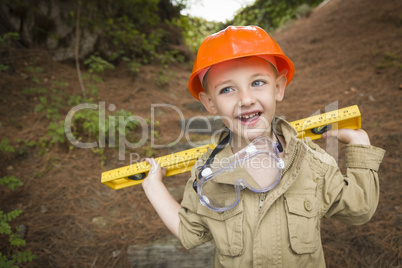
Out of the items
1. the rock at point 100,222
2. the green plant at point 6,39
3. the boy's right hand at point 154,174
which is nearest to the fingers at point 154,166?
the boy's right hand at point 154,174

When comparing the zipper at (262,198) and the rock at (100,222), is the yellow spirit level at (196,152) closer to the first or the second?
the zipper at (262,198)

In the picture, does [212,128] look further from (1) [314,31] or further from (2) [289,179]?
(1) [314,31]

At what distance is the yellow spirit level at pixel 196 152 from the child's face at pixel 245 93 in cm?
49

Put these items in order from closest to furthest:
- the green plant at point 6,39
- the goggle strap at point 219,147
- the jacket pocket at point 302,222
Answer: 1. the jacket pocket at point 302,222
2. the goggle strap at point 219,147
3. the green plant at point 6,39

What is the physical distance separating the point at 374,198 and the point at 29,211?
3673 millimetres

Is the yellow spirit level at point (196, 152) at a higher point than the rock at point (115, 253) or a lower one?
higher

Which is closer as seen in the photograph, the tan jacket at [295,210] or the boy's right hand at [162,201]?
the tan jacket at [295,210]

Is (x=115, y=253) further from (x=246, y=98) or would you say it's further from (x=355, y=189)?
(x=355, y=189)

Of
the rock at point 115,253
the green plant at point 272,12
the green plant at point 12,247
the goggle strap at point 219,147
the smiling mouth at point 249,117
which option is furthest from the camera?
the green plant at point 272,12

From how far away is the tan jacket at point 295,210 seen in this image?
1.34 metres

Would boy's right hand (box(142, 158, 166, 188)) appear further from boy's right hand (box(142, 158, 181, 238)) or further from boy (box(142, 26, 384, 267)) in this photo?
boy (box(142, 26, 384, 267))

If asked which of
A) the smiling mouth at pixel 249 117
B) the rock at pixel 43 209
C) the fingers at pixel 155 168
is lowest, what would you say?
the rock at pixel 43 209

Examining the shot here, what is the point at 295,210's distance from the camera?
1.35m

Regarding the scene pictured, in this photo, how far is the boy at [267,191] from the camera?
4.43ft
